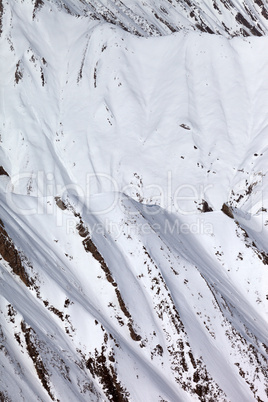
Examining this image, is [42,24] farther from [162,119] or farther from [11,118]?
[162,119]

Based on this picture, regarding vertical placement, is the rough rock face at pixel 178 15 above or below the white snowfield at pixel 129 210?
above

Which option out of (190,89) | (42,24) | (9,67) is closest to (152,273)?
(190,89)

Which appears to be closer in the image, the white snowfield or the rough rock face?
the white snowfield

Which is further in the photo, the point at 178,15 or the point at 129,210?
the point at 178,15

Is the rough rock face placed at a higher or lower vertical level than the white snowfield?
higher

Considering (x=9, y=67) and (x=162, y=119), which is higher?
(x=162, y=119)

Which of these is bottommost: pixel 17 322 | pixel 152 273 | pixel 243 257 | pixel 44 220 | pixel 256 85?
pixel 17 322

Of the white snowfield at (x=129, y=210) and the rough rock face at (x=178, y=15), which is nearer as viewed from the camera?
the white snowfield at (x=129, y=210)

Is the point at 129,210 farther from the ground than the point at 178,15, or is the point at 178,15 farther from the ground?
the point at 178,15
